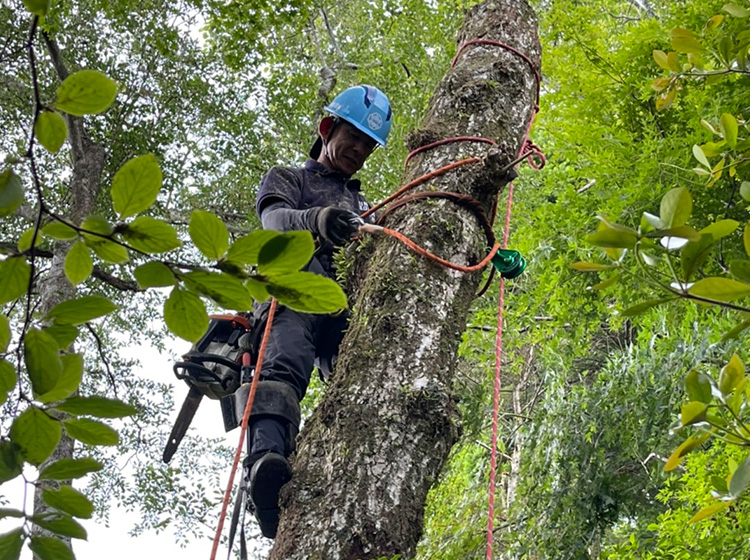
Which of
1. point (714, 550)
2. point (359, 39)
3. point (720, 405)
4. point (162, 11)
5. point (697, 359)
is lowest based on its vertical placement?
point (720, 405)

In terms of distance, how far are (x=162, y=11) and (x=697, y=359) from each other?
14.7 feet

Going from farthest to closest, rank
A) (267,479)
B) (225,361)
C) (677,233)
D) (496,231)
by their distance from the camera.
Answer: (496,231) < (225,361) < (267,479) < (677,233)

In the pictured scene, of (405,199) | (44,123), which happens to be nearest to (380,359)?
(405,199)

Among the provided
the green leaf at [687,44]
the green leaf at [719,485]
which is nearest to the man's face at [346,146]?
the green leaf at [687,44]

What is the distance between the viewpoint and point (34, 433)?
62 cm

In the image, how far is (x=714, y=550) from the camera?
2945 mm

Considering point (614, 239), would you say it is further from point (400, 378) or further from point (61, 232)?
point (400, 378)

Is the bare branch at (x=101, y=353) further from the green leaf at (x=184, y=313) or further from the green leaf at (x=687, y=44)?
the green leaf at (x=687, y=44)

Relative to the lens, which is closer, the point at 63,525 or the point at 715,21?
the point at 63,525

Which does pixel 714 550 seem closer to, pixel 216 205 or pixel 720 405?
pixel 720 405

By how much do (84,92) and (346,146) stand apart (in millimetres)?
2207

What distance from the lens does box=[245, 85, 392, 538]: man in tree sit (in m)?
1.95

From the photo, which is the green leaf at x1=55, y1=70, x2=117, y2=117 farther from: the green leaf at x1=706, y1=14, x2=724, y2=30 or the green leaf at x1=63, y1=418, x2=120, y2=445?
the green leaf at x1=706, y1=14, x2=724, y2=30

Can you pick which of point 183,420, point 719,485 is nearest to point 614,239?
point 719,485
